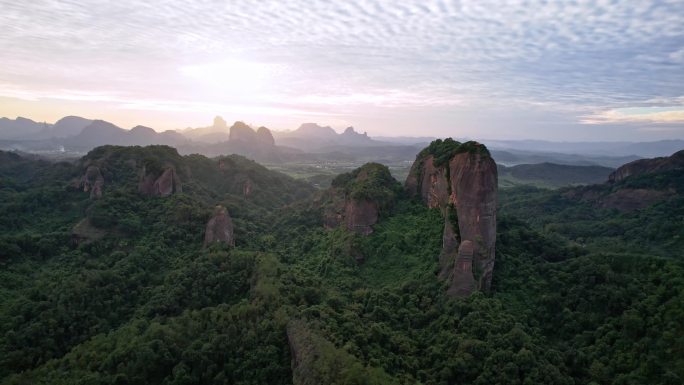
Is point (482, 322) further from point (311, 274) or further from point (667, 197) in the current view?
point (667, 197)

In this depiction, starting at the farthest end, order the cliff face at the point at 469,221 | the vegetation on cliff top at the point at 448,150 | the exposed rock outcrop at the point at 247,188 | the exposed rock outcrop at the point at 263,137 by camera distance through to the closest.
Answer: the exposed rock outcrop at the point at 263,137 → the exposed rock outcrop at the point at 247,188 → the vegetation on cliff top at the point at 448,150 → the cliff face at the point at 469,221

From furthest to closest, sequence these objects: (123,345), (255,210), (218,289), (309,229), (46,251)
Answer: (255,210)
(309,229)
(46,251)
(218,289)
(123,345)

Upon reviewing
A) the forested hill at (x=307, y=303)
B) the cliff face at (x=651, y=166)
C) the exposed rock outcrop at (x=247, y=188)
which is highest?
the cliff face at (x=651, y=166)

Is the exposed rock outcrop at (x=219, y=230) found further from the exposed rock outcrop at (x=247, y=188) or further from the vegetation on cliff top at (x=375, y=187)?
the exposed rock outcrop at (x=247, y=188)

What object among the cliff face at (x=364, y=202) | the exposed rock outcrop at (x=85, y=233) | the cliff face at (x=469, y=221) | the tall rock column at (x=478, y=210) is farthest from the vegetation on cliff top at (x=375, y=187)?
the exposed rock outcrop at (x=85, y=233)

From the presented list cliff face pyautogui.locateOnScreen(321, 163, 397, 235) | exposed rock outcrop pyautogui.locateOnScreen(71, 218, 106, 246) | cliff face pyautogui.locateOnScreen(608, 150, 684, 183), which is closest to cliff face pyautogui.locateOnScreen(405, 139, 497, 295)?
cliff face pyautogui.locateOnScreen(321, 163, 397, 235)

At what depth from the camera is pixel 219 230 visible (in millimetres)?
40906

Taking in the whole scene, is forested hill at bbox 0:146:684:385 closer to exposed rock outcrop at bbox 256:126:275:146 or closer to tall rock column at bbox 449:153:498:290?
tall rock column at bbox 449:153:498:290

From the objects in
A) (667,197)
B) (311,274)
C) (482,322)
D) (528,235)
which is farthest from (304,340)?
(667,197)

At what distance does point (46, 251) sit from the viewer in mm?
36750

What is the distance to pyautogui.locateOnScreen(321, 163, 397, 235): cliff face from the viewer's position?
1656 inches

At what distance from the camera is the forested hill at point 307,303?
2384 cm

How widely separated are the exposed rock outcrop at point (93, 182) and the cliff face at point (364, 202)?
27.4 metres

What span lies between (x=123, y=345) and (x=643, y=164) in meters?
95.6
